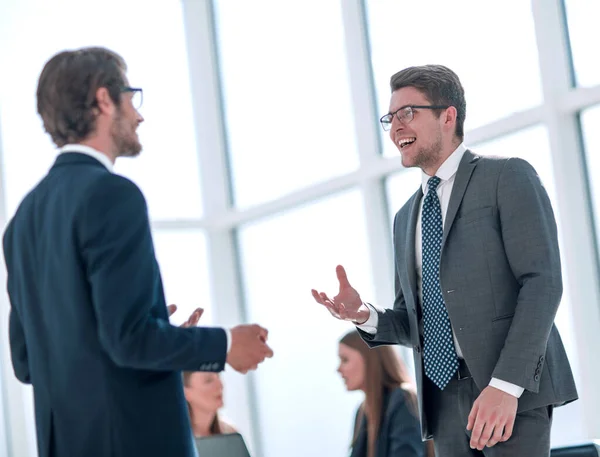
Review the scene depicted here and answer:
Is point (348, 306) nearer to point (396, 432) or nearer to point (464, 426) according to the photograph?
point (464, 426)

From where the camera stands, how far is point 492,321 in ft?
7.38

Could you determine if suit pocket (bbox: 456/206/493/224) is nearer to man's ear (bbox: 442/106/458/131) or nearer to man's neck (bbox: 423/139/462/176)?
man's neck (bbox: 423/139/462/176)

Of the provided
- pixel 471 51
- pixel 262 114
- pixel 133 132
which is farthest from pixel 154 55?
pixel 133 132

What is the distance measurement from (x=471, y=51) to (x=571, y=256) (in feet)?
4.37

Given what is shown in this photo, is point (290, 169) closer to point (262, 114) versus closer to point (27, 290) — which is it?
point (262, 114)

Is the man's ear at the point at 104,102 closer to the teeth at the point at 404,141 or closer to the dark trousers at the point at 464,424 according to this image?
the teeth at the point at 404,141

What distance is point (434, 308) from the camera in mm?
2375

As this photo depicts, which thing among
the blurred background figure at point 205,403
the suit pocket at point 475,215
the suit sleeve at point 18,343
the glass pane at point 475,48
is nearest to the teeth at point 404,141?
the suit pocket at point 475,215

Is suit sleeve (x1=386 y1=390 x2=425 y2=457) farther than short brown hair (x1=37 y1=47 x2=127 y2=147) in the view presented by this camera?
Yes

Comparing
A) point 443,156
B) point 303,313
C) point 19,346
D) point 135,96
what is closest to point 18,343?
point 19,346

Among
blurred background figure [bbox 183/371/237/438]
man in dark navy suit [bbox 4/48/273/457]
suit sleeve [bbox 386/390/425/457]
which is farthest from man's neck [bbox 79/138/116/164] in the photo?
blurred background figure [bbox 183/371/237/438]

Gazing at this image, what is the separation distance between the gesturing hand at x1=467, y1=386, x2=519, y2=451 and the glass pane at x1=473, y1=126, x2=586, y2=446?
7.87ft

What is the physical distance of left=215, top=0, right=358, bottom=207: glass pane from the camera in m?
6.04

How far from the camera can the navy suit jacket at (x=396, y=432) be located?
379 cm
